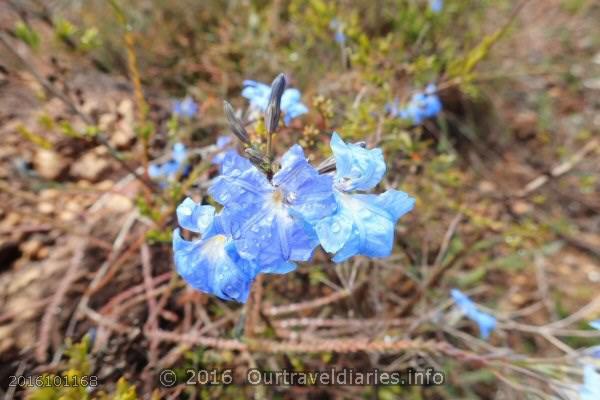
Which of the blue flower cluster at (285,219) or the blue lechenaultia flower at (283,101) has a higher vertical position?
the blue lechenaultia flower at (283,101)

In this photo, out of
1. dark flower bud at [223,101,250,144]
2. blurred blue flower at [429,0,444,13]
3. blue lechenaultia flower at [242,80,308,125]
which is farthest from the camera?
blurred blue flower at [429,0,444,13]

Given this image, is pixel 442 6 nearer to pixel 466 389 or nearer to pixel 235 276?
pixel 466 389

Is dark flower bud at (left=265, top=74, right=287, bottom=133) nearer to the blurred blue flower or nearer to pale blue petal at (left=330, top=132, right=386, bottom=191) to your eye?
pale blue petal at (left=330, top=132, right=386, bottom=191)

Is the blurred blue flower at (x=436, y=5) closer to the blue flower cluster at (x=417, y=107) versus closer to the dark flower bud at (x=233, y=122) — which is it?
the blue flower cluster at (x=417, y=107)

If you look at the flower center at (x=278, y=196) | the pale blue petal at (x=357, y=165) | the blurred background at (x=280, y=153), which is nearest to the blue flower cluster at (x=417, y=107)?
the blurred background at (x=280, y=153)

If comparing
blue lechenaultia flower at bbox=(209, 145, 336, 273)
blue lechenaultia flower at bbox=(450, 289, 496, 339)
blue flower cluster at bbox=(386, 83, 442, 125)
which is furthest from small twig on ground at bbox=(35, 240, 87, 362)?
blue lechenaultia flower at bbox=(450, 289, 496, 339)

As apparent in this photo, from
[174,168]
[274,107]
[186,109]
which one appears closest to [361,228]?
[274,107]

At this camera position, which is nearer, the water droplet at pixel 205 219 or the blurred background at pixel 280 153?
the water droplet at pixel 205 219

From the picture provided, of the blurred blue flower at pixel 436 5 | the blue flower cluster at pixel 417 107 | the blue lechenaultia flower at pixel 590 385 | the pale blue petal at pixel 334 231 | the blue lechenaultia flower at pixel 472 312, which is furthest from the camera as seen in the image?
the blurred blue flower at pixel 436 5
